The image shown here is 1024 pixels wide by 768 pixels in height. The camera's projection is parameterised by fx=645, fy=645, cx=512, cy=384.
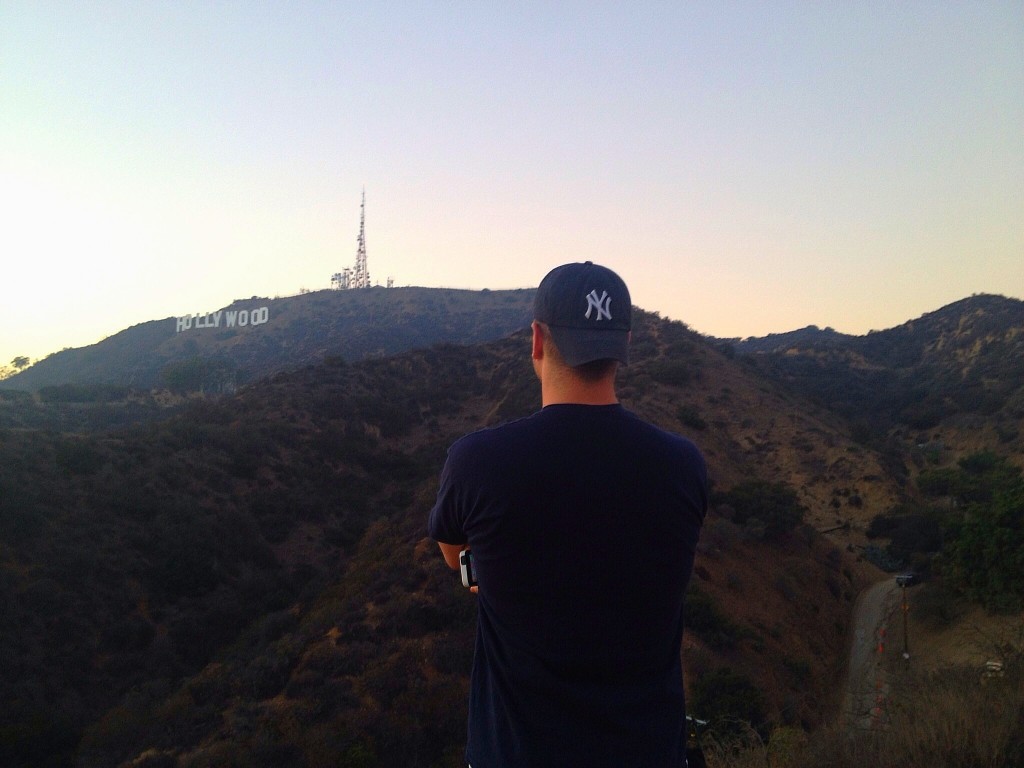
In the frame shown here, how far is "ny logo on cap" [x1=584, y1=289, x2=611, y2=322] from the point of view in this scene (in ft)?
5.56

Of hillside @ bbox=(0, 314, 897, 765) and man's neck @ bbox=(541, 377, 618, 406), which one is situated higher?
man's neck @ bbox=(541, 377, 618, 406)

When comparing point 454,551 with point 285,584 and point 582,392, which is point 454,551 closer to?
point 582,392

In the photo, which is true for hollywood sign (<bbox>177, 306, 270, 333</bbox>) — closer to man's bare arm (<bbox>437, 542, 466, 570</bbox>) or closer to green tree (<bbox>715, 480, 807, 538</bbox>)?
green tree (<bbox>715, 480, 807, 538</bbox>)

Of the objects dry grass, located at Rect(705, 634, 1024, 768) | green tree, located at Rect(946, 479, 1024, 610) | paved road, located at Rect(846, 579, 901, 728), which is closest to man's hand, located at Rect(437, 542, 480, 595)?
dry grass, located at Rect(705, 634, 1024, 768)

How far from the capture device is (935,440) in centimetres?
3766

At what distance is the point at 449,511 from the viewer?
1.63 m


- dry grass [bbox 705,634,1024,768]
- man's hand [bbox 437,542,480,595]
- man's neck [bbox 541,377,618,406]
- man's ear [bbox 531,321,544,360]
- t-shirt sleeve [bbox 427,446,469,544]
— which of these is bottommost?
dry grass [bbox 705,634,1024,768]

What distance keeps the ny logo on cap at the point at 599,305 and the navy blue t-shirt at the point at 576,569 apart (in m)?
0.26

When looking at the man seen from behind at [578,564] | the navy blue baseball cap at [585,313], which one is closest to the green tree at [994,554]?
the man seen from behind at [578,564]

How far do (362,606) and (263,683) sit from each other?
2997mm

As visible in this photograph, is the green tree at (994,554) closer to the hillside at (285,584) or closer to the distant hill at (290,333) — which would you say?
the hillside at (285,584)

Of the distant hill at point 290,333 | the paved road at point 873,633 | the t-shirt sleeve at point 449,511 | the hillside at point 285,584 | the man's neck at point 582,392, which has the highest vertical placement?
the distant hill at point 290,333

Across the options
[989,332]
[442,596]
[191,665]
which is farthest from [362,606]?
[989,332]

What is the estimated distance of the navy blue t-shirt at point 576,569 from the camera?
149 centimetres
